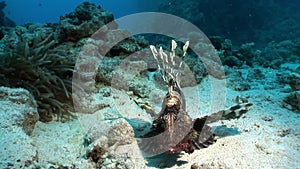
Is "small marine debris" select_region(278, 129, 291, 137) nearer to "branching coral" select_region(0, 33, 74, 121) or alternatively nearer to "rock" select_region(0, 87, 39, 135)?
"branching coral" select_region(0, 33, 74, 121)

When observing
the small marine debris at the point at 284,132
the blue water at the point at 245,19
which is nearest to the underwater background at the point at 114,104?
the small marine debris at the point at 284,132

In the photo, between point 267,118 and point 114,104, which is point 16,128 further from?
point 267,118

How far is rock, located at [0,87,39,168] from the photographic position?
194 cm

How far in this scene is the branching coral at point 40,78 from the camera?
3275 mm

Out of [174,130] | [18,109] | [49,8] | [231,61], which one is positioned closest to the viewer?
[174,130]

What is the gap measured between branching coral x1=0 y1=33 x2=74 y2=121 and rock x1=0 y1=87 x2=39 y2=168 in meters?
0.45

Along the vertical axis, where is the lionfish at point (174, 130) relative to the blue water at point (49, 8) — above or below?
below

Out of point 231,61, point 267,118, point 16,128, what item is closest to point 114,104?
point 16,128

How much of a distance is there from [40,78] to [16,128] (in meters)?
1.14

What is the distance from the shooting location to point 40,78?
11.1 feet

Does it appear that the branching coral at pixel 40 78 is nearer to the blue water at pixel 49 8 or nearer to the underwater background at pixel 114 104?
the underwater background at pixel 114 104

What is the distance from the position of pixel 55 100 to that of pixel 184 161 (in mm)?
1994

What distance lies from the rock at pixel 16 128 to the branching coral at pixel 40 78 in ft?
1.47

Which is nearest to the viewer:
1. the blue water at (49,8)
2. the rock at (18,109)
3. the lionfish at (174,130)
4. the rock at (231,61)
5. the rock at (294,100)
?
the lionfish at (174,130)
